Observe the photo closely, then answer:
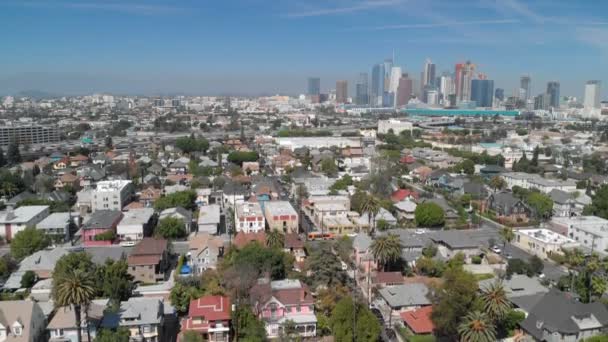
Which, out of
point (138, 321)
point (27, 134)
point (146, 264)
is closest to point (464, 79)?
point (27, 134)

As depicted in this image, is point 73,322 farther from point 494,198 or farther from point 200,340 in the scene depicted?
point 494,198

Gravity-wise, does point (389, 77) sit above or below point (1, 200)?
above

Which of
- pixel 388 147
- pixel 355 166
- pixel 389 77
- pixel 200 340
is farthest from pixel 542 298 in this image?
pixel 389 77

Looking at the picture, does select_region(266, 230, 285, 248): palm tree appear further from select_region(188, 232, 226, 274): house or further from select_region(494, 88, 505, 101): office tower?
select_region(494, 88, 505, 101): office tower

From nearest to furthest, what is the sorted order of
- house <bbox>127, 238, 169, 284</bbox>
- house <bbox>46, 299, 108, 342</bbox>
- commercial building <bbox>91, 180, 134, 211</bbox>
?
house <bbox>46, 299, 108, 342</bbox>, house <bbox>127, 238, 169, 284</bbox>, commercial building <bbox>91, 180, 134, 211</bbox>

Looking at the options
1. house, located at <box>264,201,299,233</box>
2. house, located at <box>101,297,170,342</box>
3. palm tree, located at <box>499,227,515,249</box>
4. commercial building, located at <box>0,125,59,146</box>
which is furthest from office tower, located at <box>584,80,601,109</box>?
house, located at <box>101,297,170,342</box>

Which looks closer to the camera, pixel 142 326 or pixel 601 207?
pixel 142 326

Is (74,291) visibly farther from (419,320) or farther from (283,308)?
(419,320)
